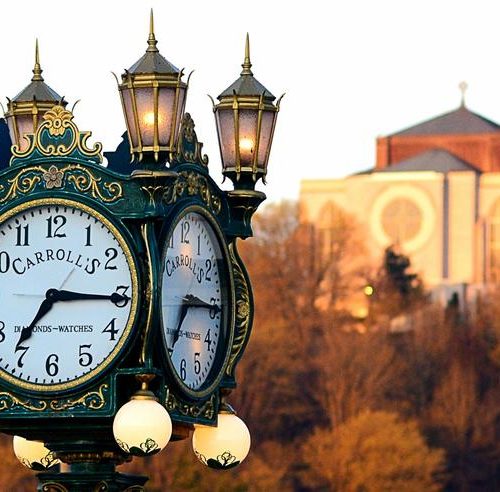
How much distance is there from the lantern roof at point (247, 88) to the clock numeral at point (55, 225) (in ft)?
2.67

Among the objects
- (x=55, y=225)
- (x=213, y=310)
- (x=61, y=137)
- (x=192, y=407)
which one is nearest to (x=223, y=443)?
(x=192, y=407)

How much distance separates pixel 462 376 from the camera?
8856 cm

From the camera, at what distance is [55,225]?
33.0 feet

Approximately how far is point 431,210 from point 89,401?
9748cm

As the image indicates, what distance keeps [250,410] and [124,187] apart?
73728mm

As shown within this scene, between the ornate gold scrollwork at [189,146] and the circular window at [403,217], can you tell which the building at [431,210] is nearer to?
the circular window at [403,217]

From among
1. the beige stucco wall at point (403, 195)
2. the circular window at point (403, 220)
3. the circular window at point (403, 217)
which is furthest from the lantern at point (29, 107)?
the circular window at point (403, 220)

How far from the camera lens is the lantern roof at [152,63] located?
32.5 feet

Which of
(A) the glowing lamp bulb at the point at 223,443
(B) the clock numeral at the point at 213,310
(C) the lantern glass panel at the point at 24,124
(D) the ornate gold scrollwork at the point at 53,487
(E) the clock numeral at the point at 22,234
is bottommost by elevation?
(D) the ornate gold scrollwork at the point at 53,487

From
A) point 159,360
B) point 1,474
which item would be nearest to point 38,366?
point 159,360

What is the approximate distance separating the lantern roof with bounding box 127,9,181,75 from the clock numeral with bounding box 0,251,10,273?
75cm

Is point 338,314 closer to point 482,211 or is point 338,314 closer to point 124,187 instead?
point 482,211

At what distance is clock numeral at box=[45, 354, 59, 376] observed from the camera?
32.6 ft

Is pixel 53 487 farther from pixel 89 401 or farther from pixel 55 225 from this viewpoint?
pixel 55 225
